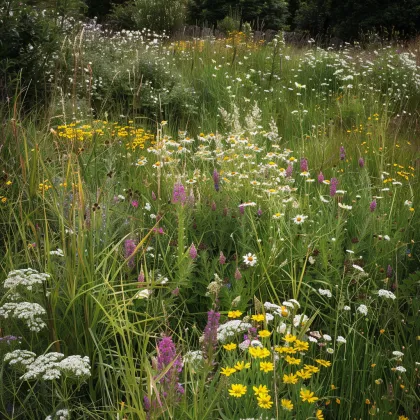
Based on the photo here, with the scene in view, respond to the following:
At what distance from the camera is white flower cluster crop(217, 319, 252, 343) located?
1.70 metres

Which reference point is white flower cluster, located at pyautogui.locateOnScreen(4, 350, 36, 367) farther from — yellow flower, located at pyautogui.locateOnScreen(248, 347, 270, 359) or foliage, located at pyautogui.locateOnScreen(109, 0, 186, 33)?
foliage, located at pyautogui.locateOnScreen(109, 0, 186, 33)

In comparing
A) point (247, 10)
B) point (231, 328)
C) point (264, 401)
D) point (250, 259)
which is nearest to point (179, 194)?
point (250, 259)

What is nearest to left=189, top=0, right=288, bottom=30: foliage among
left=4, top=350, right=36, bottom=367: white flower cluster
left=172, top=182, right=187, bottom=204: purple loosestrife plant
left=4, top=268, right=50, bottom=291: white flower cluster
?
left=172, top=182, right=187, bottom=204: purple loosestrife plant

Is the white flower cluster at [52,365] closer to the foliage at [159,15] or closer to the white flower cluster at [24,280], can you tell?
the white flower cluster at [24,280]

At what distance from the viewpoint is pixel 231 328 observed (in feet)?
5.77

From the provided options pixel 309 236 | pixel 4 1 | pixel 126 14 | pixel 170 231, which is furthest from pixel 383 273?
pixel 126 14

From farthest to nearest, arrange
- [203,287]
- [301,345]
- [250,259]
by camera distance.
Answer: [203,287] → [250,259] → [301,345]

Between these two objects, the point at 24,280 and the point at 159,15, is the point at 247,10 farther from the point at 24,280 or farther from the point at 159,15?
the point at 24,280

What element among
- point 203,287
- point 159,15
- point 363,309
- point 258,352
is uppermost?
point 159,15

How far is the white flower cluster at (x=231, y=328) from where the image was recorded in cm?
170

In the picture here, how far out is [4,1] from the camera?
4.83m

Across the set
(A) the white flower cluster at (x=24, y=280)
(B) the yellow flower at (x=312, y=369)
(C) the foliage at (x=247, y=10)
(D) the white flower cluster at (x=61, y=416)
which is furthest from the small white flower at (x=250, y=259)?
(C) the foliage at (x=247, y=10)

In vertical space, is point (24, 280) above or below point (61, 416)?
above

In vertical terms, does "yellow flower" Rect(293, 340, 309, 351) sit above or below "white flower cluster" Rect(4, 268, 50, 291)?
below
